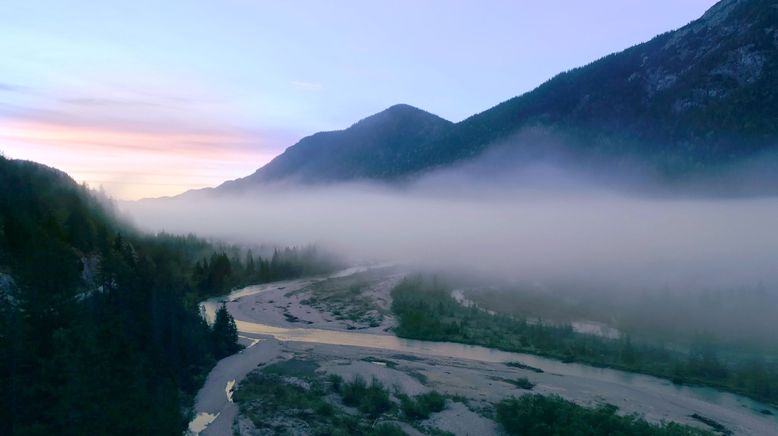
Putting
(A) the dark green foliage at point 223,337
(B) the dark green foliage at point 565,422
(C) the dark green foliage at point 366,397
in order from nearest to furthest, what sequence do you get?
(B) the dark green foliage at point 565,422, (C) the dark green foliage at point 366,397, (A) the dark green foliage at point 223,337

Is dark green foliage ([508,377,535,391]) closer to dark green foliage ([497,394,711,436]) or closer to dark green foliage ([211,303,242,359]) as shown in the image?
dark green foliage ([497,394,711,436])

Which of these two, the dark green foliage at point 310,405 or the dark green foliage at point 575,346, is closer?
the dark green foliage at point 310,405

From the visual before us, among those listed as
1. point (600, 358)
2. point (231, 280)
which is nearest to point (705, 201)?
point (600, 358)

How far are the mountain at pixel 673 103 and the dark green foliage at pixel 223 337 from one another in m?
79.4

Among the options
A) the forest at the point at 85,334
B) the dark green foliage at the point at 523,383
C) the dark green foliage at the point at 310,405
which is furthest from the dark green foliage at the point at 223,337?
the dark green foliage at the point at 523,383

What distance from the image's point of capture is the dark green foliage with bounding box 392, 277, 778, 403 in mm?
32438

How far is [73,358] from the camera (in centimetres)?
1560

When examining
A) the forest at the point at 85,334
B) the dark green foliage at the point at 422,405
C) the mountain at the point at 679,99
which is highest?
the mountain at the point at 679,99

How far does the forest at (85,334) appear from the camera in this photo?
612 inches

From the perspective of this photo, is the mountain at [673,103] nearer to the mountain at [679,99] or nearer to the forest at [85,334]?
the mountain at [679,99]

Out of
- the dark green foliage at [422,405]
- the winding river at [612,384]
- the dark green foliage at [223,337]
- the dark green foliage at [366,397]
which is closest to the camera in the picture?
the dark green foliage at [422,405]

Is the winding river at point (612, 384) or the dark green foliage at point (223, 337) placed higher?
the dark green foliage at point (223, 337)

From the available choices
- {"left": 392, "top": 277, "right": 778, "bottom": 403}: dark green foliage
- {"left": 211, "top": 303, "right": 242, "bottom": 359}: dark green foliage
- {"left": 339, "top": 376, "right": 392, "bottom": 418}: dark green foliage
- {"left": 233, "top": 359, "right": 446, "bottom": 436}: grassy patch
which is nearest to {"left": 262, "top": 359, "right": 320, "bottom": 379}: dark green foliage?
{"left": 233, "top": 359, "right": 446, "bottom": 436}: grassy patch

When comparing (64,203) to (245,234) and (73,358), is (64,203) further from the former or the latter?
(245,234)
